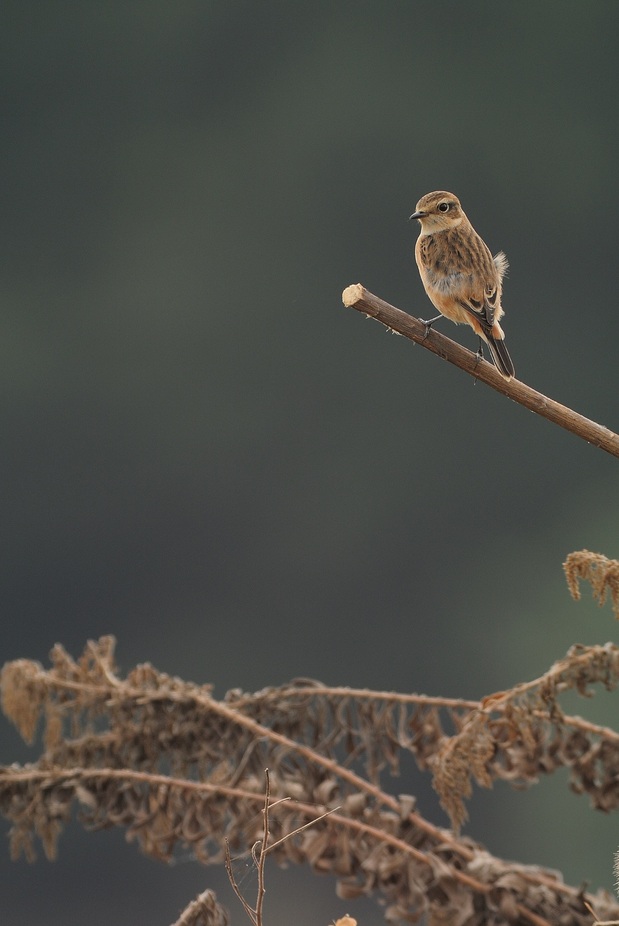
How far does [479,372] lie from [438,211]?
0.65 metres

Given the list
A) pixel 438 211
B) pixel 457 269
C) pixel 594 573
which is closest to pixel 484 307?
pixel 457 269

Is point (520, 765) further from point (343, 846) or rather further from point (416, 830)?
point (343, 846)

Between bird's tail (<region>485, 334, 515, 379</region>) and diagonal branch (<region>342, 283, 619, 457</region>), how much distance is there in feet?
0.15

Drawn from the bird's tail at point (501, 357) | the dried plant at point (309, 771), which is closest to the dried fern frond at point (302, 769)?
the dried plant at point (309, 771)

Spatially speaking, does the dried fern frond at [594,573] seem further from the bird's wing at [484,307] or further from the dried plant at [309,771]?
the bird's wing at [484,307]

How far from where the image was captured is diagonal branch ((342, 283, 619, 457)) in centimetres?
223

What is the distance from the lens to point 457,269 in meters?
2.69

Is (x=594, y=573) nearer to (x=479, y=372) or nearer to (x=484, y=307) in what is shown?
(x=479, y=372)

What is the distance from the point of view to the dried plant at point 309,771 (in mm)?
2504

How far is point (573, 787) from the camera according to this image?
2674 millimetres

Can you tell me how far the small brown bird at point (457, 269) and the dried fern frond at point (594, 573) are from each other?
555 millimetres

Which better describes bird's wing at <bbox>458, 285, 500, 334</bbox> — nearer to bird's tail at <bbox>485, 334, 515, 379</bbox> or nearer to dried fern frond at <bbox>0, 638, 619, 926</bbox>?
bird's tail at <bbox>485, 334, 515, 379</bbox>

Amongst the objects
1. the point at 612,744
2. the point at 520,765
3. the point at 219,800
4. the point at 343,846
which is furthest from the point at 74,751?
the point at 612,744

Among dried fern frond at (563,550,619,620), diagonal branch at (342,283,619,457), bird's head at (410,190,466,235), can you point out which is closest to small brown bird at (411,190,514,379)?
bird's head at (410,190,466,235)
